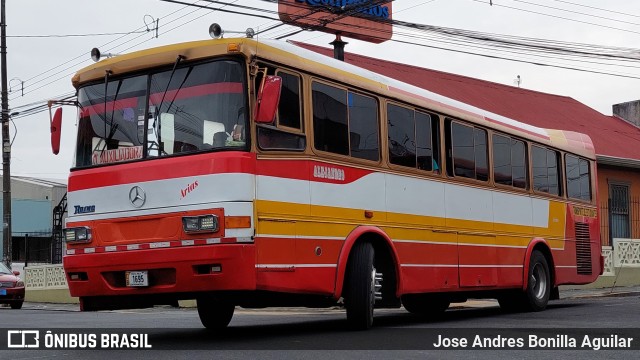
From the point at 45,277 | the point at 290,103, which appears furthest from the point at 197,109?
the point at 45,277

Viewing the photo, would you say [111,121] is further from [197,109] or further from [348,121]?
[348,121]

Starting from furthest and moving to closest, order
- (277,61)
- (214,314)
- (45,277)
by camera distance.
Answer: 1. (45,277)
2. (214,314)
3. (277,61)

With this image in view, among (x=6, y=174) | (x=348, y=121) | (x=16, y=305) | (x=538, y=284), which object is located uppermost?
(x=6, y=174)

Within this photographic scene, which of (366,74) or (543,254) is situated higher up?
(366,74)

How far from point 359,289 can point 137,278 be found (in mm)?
2620

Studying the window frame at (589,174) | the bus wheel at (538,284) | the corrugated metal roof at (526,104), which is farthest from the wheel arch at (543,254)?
the corrugated metal roof at (526,104)

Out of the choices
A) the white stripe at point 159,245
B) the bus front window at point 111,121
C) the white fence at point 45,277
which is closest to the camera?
the white stripe at point 159,245

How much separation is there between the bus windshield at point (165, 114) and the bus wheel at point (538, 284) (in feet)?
26.0

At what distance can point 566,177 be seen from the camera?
696 inches

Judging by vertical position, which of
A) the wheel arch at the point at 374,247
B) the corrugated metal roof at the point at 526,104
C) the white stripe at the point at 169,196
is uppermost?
the corrugated metal roof at the point at 526,104

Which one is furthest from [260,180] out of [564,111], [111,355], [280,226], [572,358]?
[564,111]

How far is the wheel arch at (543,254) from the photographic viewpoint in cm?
1564

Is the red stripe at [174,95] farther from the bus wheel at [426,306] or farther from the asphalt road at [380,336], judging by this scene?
the bus wheel at [426,306]

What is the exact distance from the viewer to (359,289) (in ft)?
35.7
